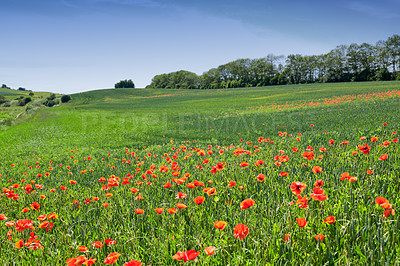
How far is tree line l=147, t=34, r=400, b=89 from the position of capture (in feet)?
237

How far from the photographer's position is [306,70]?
9169 centimetres

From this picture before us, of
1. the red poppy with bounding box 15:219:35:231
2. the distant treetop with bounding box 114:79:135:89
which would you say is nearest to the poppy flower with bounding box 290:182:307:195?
the red poppy with bounding box 15:219:35:231

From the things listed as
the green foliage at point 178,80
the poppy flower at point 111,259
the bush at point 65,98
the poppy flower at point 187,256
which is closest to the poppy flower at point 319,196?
the poppy flower at point 187,256

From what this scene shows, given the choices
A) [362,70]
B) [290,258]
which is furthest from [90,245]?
[362,70]

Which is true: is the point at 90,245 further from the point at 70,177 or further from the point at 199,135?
the point at 199,135

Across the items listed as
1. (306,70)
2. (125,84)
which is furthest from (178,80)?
(306,70)

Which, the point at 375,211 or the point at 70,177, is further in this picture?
the point at 70,177

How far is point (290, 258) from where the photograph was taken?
1.67m

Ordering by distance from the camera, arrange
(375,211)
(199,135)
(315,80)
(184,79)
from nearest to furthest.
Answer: (375,211), (199,135), (315,80), (184,79)

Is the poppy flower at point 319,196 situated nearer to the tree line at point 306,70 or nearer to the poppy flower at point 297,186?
the poppy flower at point 297,186

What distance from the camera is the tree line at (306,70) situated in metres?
72.2

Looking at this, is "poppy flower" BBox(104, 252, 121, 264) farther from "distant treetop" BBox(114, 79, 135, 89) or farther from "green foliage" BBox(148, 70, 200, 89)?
"distant treetop" BBox(114, 79, 135, 89)

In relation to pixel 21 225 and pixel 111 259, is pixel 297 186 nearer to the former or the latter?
pixel 111 259

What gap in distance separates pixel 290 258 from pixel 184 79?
121 m
